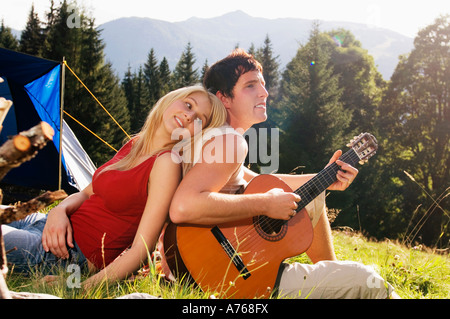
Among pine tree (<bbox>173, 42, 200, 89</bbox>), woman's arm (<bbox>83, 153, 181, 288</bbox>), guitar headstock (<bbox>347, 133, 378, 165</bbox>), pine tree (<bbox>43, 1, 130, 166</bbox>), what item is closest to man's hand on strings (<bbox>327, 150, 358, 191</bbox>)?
guitar headstock (<bbox>347, 133, 378, 165</bbox>)

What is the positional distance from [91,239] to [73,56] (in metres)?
20.9

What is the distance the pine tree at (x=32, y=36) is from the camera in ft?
85.0

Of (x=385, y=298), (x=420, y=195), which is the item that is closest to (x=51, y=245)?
(x=385, y=298)

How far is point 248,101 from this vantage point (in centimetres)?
263

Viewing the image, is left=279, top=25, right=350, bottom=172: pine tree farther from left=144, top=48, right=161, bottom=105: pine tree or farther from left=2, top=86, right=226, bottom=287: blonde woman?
left=144, top=48, right=161, bottom=105: pine tree

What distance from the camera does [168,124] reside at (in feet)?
7.45

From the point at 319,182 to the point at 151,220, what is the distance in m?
1.07

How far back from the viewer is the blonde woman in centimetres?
199

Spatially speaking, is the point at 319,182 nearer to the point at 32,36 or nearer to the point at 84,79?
the point at 84,79

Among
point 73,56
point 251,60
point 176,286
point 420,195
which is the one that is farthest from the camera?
point 73,56

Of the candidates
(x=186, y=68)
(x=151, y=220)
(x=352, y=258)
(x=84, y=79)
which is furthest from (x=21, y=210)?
(x=186, y=68)

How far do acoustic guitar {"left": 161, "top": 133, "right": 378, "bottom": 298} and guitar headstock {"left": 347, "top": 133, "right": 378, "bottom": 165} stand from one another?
29.6 inches
